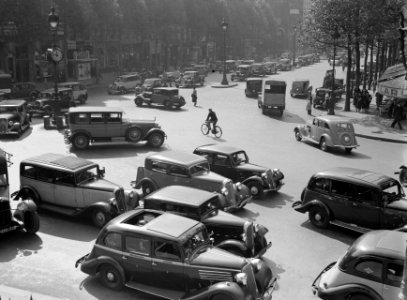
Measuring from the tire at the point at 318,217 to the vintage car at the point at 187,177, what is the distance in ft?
6.46

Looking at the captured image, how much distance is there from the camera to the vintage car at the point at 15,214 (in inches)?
487

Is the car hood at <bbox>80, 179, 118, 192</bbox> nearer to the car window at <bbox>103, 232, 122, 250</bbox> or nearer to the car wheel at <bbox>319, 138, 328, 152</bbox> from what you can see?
the car window at <bbox>103, 232, 122, 250</bbox>

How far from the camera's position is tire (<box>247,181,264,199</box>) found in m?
16.2

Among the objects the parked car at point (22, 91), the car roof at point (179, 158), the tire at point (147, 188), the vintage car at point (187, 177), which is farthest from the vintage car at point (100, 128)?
the parked car at point (22, 91)

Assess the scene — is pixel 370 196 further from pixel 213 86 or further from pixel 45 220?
pixel 213 86

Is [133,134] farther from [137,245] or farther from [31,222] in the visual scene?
[137,245]

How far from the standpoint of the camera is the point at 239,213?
1496 cm

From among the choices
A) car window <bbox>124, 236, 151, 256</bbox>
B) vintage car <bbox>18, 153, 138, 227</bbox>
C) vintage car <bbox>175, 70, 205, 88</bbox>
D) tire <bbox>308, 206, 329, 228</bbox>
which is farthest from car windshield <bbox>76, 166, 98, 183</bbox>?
vintage car <bbox>175, 70, 205, 88</bbox>

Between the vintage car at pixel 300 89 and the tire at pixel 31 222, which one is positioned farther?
the vintage car at pixel 300 89

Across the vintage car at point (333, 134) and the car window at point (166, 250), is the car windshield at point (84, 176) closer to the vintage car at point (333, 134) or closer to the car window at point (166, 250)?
the car window at point (166, 250)

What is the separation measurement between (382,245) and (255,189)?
270 inches

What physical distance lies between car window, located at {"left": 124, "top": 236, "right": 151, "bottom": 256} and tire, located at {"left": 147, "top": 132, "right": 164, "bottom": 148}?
13.0 m

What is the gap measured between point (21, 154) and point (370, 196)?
1473 centimetres

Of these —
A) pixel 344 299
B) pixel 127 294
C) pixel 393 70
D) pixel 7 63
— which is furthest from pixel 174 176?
pixel 7 63
